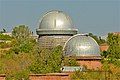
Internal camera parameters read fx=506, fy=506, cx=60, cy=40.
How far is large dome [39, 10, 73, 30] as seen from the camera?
1533 inches

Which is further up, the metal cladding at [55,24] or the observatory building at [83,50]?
the metal cladding at [55,24]

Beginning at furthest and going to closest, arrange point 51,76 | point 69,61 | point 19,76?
point 69,61
point 51,76
point 19,76

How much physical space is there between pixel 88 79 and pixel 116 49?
1194cm

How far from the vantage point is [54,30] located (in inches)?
1522

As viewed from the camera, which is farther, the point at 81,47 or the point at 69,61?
the point at 81,47

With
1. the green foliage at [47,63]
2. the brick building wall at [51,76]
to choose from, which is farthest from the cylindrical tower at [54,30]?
the brick building wall at [51,76]

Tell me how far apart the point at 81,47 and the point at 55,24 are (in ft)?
13.3

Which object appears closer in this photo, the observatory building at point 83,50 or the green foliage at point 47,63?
the green foliage at point 47,63

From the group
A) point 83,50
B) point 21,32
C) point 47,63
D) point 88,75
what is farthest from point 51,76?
point 21,32

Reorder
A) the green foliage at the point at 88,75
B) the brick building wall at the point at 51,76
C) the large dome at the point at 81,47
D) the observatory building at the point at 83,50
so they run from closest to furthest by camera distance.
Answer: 1. the green foliage at the point at 88,75
2. the brick building wall at the point at 51,76
3. the observatory building at the point at 83,50
4. the large dome at the point at 81,47

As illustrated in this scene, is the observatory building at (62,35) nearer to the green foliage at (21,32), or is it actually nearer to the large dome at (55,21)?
the large dome at (55,21)

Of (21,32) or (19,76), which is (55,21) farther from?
(21,32)

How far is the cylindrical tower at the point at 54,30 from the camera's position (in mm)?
38769

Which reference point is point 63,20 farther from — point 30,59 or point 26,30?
point 26,30
